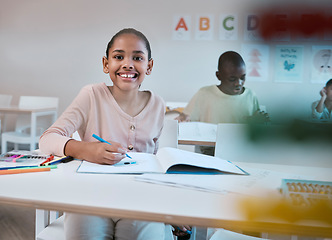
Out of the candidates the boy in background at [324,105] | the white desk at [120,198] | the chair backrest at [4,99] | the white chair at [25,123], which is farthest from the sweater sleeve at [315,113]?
the chair backrest at [4,99]

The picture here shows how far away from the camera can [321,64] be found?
0.35 ft

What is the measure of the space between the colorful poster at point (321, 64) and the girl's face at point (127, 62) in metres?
0.51

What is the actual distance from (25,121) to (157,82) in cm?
99

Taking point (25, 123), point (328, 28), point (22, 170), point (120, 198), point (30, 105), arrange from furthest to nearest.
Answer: point (25, 123) → point (30, 105) → point (22, 170) → point (120, 198) → point (328, 28)

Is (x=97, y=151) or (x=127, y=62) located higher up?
(x=127, y=62)

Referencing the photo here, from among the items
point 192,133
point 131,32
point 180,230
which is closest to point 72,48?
point 192,133

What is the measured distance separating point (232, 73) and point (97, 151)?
1.12 ft

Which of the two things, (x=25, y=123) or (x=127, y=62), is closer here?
(x=127, y=62)

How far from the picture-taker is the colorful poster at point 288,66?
4.0 inches

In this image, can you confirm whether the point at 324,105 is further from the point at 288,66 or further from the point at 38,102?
the point at 38,102

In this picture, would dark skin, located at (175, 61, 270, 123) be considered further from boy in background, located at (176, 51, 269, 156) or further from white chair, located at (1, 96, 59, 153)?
white chair, located at (1, 96, 59, 153)

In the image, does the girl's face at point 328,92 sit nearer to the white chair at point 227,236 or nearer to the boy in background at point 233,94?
the boy in background at point 233,94

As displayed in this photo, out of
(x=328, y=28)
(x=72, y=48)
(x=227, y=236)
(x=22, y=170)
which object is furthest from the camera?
(x=72, y=48)

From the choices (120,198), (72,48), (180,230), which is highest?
(72,48)
